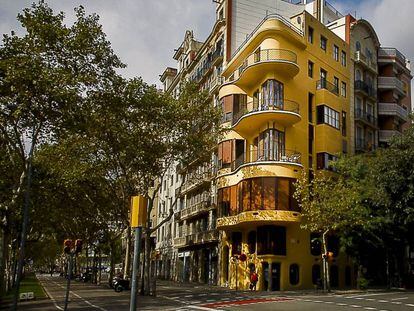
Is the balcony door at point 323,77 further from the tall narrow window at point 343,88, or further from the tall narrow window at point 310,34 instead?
the tall narrow window at point 310,34

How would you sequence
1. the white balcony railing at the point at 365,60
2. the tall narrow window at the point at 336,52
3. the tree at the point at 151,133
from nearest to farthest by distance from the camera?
the tree at the point at 151,133 → the tall narrow window at the point at 336,52 → the white balcony railing at the point at 365,60

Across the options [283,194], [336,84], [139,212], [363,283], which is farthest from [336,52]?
[139,212]

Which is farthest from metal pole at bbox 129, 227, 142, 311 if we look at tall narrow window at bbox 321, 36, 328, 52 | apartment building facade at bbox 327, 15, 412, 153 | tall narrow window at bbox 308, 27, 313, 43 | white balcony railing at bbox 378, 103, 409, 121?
white balcony railing at bbox 378, 103, 409, 121

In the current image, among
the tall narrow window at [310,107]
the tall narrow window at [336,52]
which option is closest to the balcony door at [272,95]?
the tall narrow window at [310,107]

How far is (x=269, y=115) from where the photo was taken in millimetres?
41562

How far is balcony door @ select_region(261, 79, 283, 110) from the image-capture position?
42.1 meters

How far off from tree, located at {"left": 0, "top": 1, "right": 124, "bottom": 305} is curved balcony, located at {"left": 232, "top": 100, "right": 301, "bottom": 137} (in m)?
20.9

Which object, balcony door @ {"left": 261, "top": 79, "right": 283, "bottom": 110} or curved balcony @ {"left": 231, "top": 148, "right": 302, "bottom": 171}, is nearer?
curved balcony @ {"left": 231, "top": 148, "right": 302, "bottom": 171}

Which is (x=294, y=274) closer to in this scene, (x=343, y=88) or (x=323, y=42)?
(x=343, y=88)

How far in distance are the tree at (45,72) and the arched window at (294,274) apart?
2481cm

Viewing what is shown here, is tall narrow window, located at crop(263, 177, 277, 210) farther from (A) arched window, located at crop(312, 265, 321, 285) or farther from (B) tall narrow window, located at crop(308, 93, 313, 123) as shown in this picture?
(B) tall narrow window, located at crop(308, 93, 313, 123)

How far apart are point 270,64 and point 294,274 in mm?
16422

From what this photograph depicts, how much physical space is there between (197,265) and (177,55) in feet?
102

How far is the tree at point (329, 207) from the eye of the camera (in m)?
35.4
